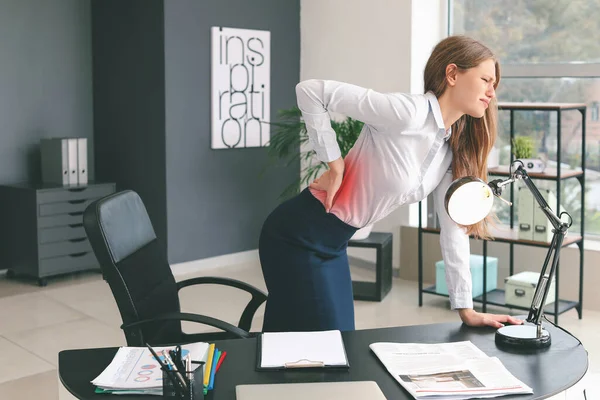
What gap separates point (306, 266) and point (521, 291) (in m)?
2.52

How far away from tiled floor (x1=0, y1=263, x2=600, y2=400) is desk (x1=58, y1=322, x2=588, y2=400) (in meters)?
1.66

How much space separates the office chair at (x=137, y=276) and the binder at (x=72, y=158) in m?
3.03

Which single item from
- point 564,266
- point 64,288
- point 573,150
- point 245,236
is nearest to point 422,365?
point 564,266

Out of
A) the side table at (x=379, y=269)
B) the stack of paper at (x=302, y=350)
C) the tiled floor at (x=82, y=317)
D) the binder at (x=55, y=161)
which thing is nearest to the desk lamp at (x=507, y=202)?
the stack of paper at (x=302, y=350)

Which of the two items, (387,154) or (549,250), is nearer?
(549,250)

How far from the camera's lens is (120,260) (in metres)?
2.45

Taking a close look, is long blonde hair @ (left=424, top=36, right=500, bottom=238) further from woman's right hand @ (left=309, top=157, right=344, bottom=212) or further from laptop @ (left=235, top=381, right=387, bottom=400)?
laptop @ (left=235, top=381, right=387, bottom=400)

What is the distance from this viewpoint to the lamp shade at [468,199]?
6.38 ft

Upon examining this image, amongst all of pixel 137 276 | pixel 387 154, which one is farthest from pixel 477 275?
pixel 137 276

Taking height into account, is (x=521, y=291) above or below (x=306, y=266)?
below

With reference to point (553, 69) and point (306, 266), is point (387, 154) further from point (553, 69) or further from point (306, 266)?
point (553, 69)

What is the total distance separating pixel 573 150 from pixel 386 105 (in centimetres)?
331

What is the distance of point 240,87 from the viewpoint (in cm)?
597

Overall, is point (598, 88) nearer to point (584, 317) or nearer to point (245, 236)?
point (584, 317)
